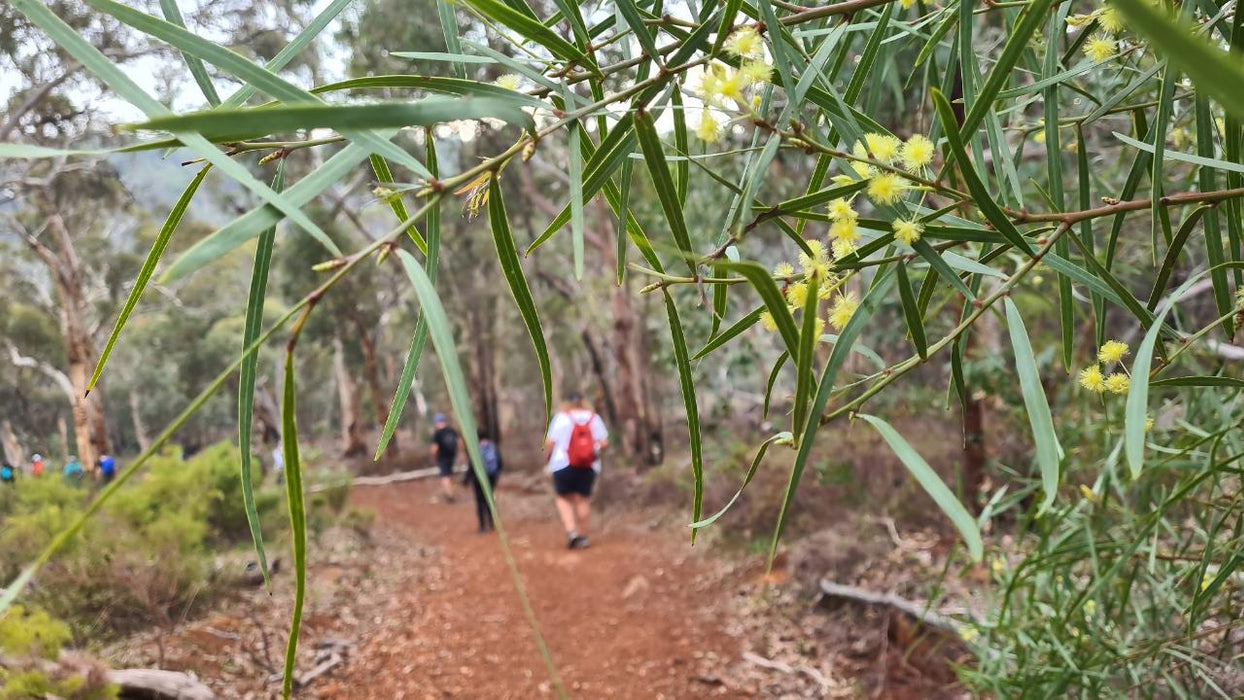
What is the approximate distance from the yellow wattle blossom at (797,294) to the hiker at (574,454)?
5.08m

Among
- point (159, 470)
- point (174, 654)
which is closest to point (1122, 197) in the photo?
point (174, 654)

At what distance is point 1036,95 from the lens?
2.46ft

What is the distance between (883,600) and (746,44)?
10.9 feet

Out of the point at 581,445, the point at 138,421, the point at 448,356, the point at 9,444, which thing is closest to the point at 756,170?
the point at 448,356

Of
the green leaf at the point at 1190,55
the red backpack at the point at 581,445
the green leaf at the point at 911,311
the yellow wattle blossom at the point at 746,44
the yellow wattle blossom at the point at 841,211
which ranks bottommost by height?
the red backpack at the point at 581,445

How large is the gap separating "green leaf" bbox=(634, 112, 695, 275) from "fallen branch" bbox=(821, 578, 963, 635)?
8.22 feet

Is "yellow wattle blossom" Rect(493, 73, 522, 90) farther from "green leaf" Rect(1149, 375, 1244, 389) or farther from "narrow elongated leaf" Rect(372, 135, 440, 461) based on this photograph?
"green leaf" Rect(1149, 375, 1244, 389)

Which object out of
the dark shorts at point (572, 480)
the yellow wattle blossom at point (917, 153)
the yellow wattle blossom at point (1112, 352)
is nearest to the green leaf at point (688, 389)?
the yellow wattle blossom at point (917, 153)

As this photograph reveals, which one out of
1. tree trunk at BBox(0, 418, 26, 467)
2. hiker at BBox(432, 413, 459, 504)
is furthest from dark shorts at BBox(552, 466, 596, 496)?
tree trunk at BBox(0, 418, 26, 467)

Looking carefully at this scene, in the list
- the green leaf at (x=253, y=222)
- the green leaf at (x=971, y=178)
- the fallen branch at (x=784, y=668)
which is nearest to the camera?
the green leaf at (x=253, y=222)

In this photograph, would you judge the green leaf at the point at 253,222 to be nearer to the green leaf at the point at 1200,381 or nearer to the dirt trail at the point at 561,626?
the green leaf at the point at 1200,381

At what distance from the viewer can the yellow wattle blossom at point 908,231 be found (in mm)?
510

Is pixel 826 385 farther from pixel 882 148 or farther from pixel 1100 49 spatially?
pixel 1100 49

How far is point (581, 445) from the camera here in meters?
5.64
